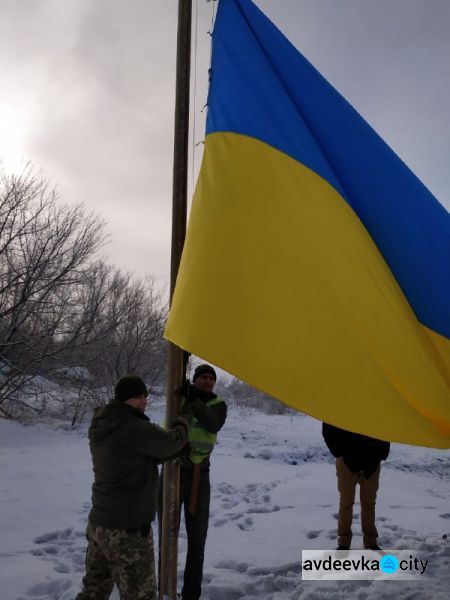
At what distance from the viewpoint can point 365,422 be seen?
2148 millimetres

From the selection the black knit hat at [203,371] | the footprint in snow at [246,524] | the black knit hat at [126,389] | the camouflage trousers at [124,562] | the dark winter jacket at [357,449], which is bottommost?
the footprint in snow at [246,524]

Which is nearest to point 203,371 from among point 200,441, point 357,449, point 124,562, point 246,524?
point 200,441

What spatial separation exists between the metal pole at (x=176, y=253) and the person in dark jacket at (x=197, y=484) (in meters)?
0.37

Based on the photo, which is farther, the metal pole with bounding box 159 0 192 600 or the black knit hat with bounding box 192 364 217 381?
the black knit hat with bounding box 192 364 217 381

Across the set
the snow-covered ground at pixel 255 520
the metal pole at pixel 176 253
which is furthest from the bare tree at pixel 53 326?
the metal pole at pixel 176 253

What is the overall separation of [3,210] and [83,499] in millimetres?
8795

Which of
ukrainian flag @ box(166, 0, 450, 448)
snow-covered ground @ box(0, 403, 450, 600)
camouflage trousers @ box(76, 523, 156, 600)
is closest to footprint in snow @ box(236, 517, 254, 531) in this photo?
snow-covered ground @ box(0, 403, 450, 600)

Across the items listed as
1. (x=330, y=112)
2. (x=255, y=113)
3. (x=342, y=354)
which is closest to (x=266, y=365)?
(x=342, y=354)

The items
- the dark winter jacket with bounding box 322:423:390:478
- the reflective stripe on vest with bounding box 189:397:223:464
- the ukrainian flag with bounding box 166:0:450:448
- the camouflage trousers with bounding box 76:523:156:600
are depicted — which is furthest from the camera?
the dark winter jacket with bounding box 322:423:390:478

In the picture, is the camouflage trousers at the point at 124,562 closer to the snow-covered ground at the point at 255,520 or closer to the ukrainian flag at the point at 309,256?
the snow-covered ground at the point at 255,520

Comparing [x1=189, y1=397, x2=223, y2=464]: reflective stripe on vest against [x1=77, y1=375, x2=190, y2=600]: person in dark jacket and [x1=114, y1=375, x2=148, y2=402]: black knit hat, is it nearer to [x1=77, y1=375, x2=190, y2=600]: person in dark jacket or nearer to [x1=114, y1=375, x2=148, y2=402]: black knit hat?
[x1=77, y1=375, x2=190, y2=600]: person in dark jacket

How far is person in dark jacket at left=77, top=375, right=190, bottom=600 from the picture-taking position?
256 centimetres

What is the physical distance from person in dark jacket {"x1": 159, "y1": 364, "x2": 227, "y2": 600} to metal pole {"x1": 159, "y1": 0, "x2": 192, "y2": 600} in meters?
0.37

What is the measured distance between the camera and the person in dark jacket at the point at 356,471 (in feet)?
13.8
